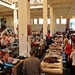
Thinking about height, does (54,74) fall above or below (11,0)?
below

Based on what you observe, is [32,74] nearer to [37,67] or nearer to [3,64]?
[37,67]

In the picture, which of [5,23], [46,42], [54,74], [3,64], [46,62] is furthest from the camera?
[5,23]

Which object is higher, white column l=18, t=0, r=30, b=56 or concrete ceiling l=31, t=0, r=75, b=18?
concrete ceiling l=31, t=0, r=75, b=18

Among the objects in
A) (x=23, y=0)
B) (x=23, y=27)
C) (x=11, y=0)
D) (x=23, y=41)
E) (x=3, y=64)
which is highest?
(x=11, y=0)

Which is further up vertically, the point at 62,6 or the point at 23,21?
the point at 62,6

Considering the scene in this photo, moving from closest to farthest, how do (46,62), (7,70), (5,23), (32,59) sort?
1. (7,70)
2. (32,59)
3. (46,62)
4. (5,23)

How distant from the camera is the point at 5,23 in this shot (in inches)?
1049

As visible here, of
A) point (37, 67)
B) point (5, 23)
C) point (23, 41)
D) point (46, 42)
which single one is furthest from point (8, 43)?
point (5, 23)

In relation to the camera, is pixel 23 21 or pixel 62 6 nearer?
pixel 23 21

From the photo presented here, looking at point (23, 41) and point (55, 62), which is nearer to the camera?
point (55, 62)

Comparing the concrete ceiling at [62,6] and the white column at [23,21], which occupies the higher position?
the concrete ceiling at [62,6]

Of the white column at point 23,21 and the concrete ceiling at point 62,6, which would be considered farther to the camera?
the concrete ceiling at point 62,6

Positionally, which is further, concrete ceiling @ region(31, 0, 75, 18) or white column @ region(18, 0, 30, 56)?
concrete ceiling @ region(31, 0, 75, 18)

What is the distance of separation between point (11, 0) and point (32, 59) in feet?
41.0
